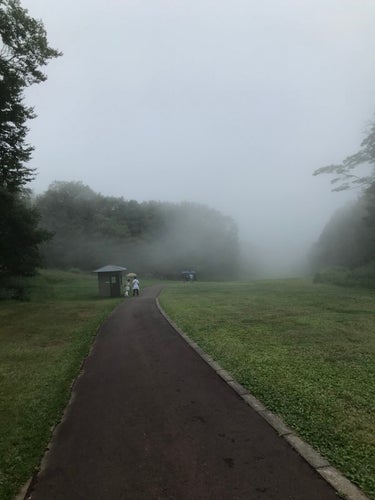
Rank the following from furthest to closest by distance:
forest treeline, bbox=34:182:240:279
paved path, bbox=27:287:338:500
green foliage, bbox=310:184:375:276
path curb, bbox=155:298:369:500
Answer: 1. forest treeline, bbox=34:182:240:279
2. green foliage, bbox=310:184:375:276
3. paved path, bbox=27:287:338:500
4. path curb, bbox=155:298:369:500

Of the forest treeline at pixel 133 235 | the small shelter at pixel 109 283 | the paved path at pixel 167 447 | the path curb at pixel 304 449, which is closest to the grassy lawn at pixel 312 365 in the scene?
the path curb at pixel 304 449

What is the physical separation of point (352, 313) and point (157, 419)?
927 cm

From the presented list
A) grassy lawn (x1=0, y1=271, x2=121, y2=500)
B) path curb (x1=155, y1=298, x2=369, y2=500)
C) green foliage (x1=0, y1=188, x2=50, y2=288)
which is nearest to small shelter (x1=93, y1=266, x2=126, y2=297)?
green foliage (x1=0, y1=188, x2=50, y2=288)

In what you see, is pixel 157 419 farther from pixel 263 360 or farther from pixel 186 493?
pixel 263 360

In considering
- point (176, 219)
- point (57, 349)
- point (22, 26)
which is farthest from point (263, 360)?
point (176, 219)

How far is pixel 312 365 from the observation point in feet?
21.1

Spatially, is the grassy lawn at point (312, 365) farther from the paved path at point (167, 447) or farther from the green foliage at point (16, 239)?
the green foliage at point (16, 239)

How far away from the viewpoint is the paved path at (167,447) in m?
3.23

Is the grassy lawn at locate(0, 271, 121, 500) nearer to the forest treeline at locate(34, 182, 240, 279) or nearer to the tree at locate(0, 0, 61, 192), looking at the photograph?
the tree at locate(0, 0, 61, 192)

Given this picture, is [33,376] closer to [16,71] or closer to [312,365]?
[312,365]

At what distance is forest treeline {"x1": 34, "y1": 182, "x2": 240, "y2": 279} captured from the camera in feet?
190

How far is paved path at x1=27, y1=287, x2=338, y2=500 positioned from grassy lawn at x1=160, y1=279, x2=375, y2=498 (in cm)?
40

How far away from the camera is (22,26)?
17016 mm

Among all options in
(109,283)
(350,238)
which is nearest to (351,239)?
(350,238)
